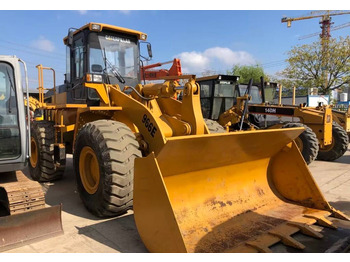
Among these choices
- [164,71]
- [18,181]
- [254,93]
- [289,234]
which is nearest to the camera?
[289,234]

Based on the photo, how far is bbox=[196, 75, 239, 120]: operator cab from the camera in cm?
976

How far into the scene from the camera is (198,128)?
394cm

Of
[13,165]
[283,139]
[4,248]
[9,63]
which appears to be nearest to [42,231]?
[4,248]

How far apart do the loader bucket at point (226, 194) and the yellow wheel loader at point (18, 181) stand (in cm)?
114

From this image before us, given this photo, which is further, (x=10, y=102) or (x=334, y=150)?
(x=334, y=150)

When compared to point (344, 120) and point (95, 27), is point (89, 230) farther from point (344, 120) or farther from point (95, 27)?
point (344, 120)

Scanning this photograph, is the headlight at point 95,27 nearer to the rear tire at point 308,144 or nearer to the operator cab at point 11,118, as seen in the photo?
the operator cab at point 11,118

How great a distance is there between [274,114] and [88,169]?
637 centimetres

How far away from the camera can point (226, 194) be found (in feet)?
12.1

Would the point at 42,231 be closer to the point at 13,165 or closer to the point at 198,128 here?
the point at 13,165

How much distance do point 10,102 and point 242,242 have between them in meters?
3.01

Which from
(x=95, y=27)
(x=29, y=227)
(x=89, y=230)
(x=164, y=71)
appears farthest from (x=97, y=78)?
(x=164, y=71)

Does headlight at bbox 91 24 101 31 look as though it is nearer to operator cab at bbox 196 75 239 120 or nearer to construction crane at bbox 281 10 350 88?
operator cab at bbox 196 75 239 120

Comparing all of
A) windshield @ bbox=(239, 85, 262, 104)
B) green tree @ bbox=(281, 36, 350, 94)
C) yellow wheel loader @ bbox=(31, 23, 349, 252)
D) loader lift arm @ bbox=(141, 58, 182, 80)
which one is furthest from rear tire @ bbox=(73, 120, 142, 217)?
green tree @ bbox=(281, 36, 350, 94)
